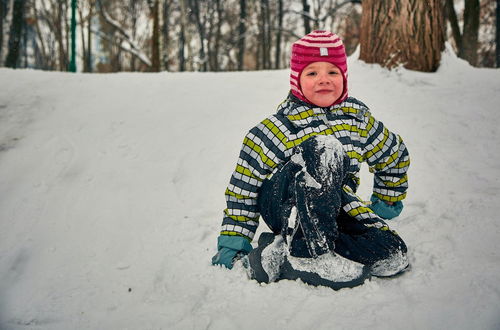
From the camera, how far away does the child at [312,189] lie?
1464 millimetres

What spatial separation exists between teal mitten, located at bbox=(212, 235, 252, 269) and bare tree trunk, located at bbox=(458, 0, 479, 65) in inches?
318

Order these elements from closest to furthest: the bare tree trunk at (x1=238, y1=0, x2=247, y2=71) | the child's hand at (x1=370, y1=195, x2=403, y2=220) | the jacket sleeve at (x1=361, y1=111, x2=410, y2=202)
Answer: the jacket sleeve at (x1=361, y1=111, x2=410, y2=202), the child's hand at (x1=370, y1=195, x2=403, y2=220), the bare tree trunk at (x1=238, y1=0, x2=247, y2=71)

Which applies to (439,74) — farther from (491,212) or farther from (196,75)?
(196,75)

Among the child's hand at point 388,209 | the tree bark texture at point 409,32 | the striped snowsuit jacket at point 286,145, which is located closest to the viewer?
the striped snowsuit jacket at point 286,145

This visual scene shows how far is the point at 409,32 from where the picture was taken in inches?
144

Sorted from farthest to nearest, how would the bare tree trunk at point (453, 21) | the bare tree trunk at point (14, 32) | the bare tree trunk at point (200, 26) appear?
the bare tree trunk at point (200, 26) → the bare tree trunk at point (14, 32) → the bare tree trunk at point (453, 21)

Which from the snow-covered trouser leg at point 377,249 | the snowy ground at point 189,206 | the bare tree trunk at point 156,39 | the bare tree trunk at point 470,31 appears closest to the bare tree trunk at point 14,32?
the bare tree trunk at point 156,39

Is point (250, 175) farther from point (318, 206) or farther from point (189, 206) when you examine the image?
point (189, 206)

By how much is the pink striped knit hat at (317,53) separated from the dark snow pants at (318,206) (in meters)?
0.34

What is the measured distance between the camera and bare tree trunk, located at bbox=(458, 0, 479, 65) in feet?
25.5

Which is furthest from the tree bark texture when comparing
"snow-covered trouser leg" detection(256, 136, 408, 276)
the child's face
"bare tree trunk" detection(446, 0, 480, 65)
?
"bare tree trunk" detection(446, 0, 480, 65)

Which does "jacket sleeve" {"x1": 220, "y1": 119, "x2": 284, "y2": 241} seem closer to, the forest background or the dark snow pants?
the dark snow pants

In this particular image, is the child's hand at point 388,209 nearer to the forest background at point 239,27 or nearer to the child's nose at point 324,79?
the child's nose at point 324,79

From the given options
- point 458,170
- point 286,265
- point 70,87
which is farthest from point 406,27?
point 70,87
